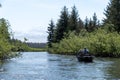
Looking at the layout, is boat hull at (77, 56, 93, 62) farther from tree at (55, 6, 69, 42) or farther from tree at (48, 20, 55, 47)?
tree at (48, 20, 55, 47)

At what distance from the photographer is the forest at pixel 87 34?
274ft

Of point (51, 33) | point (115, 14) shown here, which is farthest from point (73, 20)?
point (115, 14)

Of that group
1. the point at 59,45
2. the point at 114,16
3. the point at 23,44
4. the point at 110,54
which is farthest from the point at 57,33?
the point at 23,44

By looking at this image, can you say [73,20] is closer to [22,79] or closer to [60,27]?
[60,27]

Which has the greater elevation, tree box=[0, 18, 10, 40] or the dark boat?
tree box=[0, 18, 10, 40]

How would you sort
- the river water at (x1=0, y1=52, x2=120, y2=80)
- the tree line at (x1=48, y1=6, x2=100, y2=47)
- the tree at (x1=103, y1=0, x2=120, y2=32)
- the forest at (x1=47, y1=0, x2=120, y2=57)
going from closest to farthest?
the river water at (x1=0, y1=52, x2=120, y2=80), the forest at (x1=47, y1=0, x2=120, y2=57), the tree at (x1=103, y1=0, x2=120, y2=32), the tree line at (x1=48, y1=6, x2=100, y2=47)

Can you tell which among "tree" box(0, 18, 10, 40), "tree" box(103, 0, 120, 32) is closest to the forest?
"tree" box(103, 0, 120, 32)

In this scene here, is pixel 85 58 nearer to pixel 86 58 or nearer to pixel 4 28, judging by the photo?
pixel 86 58

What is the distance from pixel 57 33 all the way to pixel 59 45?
1216cm

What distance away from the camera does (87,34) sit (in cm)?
9794

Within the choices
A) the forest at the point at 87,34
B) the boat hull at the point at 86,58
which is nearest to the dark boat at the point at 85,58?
the boat hull at the point at 86,58

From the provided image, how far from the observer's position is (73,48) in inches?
3888

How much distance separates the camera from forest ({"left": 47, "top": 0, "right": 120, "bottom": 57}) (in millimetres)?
83500

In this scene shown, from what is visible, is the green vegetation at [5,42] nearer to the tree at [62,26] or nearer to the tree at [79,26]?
the tree at [62,26]
